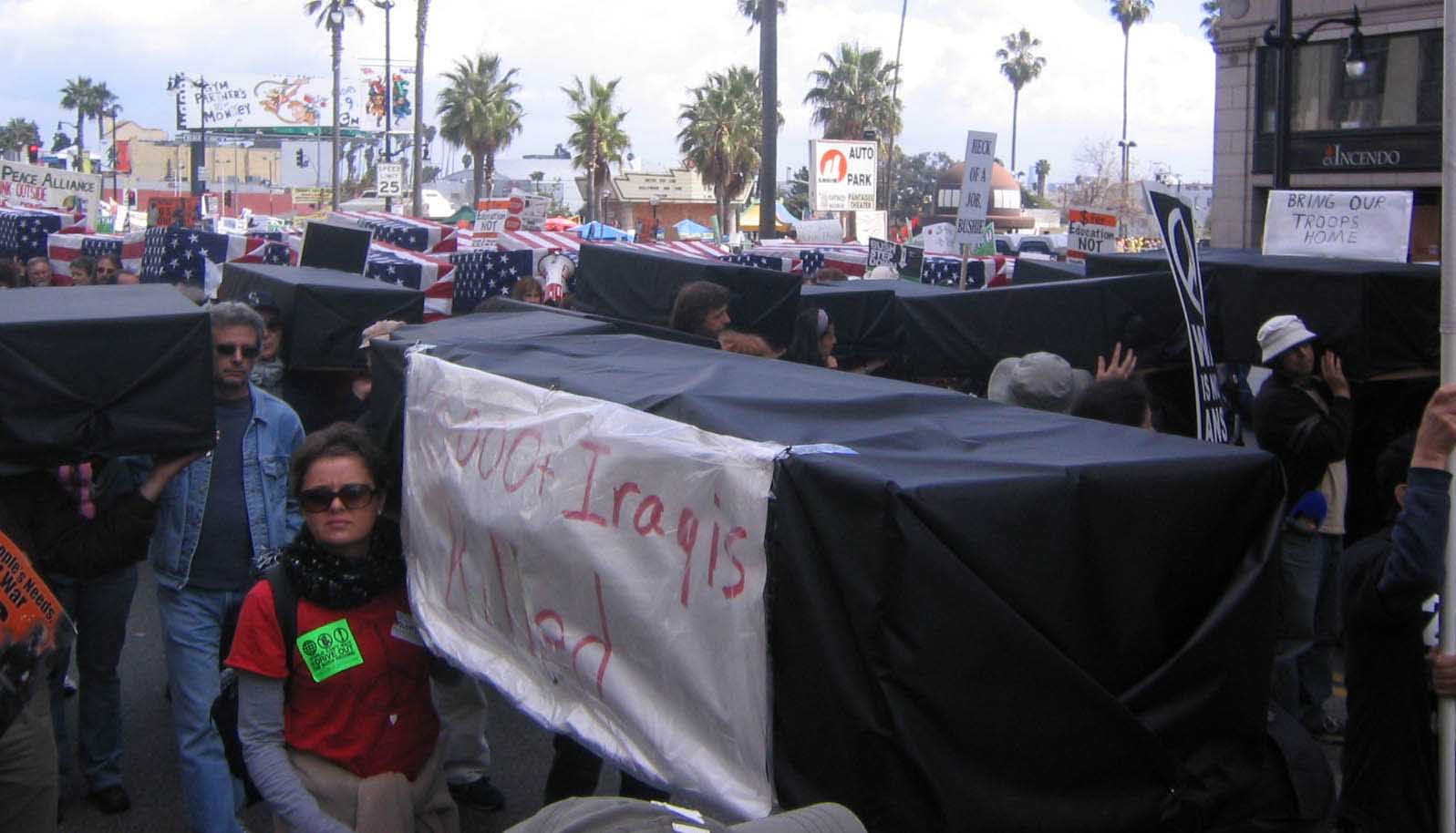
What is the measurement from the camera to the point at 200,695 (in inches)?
188

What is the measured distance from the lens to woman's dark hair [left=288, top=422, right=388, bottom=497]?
3635 mm

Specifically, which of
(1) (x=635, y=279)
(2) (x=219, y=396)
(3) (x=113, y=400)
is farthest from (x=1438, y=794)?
(1) (x=635, y=279)

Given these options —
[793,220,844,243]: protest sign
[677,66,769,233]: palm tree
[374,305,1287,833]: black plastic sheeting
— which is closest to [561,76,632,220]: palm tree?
[677,66,769,233]: palm tree

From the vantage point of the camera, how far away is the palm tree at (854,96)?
57.4 metres

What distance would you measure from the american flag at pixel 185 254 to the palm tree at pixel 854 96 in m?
45.8

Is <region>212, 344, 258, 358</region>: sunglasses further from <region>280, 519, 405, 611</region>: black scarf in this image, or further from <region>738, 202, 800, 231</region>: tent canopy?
<region>738, 202, 800, 231</region>: tent canopy

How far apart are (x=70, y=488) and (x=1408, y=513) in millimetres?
4180

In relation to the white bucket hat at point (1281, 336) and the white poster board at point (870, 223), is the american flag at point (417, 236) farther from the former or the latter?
the white poster board at point (870, 223)

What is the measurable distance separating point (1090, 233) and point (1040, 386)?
9143 mm

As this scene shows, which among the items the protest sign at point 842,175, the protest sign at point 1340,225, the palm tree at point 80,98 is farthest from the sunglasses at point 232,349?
the palm tree at point 80,98

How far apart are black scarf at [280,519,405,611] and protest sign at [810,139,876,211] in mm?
19696

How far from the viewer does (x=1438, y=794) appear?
3404mm

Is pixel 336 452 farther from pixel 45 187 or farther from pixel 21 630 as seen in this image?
pixel 45 187

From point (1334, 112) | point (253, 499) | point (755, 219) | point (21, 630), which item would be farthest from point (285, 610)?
point (755, 219)
